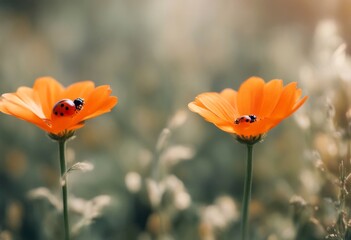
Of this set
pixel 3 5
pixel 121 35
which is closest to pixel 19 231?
pixel 121 35

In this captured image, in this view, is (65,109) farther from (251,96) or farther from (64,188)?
(251,96)

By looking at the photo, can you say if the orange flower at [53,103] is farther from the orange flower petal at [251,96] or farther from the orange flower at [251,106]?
the orange flower petal at [251,96]

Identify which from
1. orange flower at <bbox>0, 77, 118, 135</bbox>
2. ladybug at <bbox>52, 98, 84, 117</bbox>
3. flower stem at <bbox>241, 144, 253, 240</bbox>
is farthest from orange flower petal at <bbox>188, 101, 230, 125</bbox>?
ladybug at <bbox>52, 98, 84, 117</bbox>

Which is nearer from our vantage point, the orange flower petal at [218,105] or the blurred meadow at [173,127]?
the orange flower petal at [218,105]

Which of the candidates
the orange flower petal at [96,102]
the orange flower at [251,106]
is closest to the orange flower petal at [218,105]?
the orange flower at [251,106]

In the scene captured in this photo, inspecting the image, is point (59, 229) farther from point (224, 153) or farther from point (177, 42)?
point (177, 42)

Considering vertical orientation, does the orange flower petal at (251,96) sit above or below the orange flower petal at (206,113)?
above

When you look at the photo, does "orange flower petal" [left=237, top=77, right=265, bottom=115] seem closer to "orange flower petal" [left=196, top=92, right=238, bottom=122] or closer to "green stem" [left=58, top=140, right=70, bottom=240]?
"orange flower petal" [left=196, top=92, right=238, bottom=122]

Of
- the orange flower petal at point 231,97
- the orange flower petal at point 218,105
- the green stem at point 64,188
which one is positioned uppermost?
the orange flower petal at point 231,97
